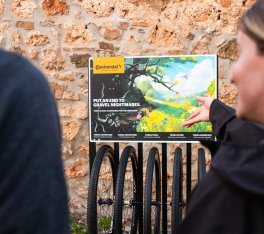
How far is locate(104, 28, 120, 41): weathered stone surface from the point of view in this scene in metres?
4.73

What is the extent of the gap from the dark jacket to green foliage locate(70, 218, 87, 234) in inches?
136

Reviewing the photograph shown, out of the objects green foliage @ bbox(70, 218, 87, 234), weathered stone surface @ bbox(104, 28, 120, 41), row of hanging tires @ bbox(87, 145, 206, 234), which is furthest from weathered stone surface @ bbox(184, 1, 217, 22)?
green foliage @ bbox(70, 218, 87, 234)

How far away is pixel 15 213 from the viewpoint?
98 cm

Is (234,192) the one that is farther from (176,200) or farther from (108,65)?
(108,65)

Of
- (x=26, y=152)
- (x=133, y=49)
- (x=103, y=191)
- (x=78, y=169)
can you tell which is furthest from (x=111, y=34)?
(x=26, y=152)

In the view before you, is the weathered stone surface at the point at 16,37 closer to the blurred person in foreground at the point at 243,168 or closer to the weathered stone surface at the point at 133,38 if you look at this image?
the weathered stone surface at the point at 133,38

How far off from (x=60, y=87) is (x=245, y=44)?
3.62 meters

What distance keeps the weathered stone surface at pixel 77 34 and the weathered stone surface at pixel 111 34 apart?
0.52ft

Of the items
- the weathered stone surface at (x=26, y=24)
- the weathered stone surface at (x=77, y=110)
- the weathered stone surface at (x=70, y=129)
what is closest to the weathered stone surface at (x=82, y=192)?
the weathered stone surface at (x=70, y=129)

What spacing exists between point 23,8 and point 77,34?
50 cm

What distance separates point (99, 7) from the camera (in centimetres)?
473

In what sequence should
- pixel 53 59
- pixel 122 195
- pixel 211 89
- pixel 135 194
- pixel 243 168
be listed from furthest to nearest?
pixel 53 59
pixel 135 194
pixel 211 89
pixel 122 195
pixel 243 168

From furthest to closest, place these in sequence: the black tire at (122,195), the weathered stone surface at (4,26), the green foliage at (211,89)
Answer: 1. the weathered stone surface at (4,26)
2. the green foliage at (211,89)
3. the black tire at (122,195)

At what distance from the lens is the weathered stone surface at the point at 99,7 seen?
473 cm
